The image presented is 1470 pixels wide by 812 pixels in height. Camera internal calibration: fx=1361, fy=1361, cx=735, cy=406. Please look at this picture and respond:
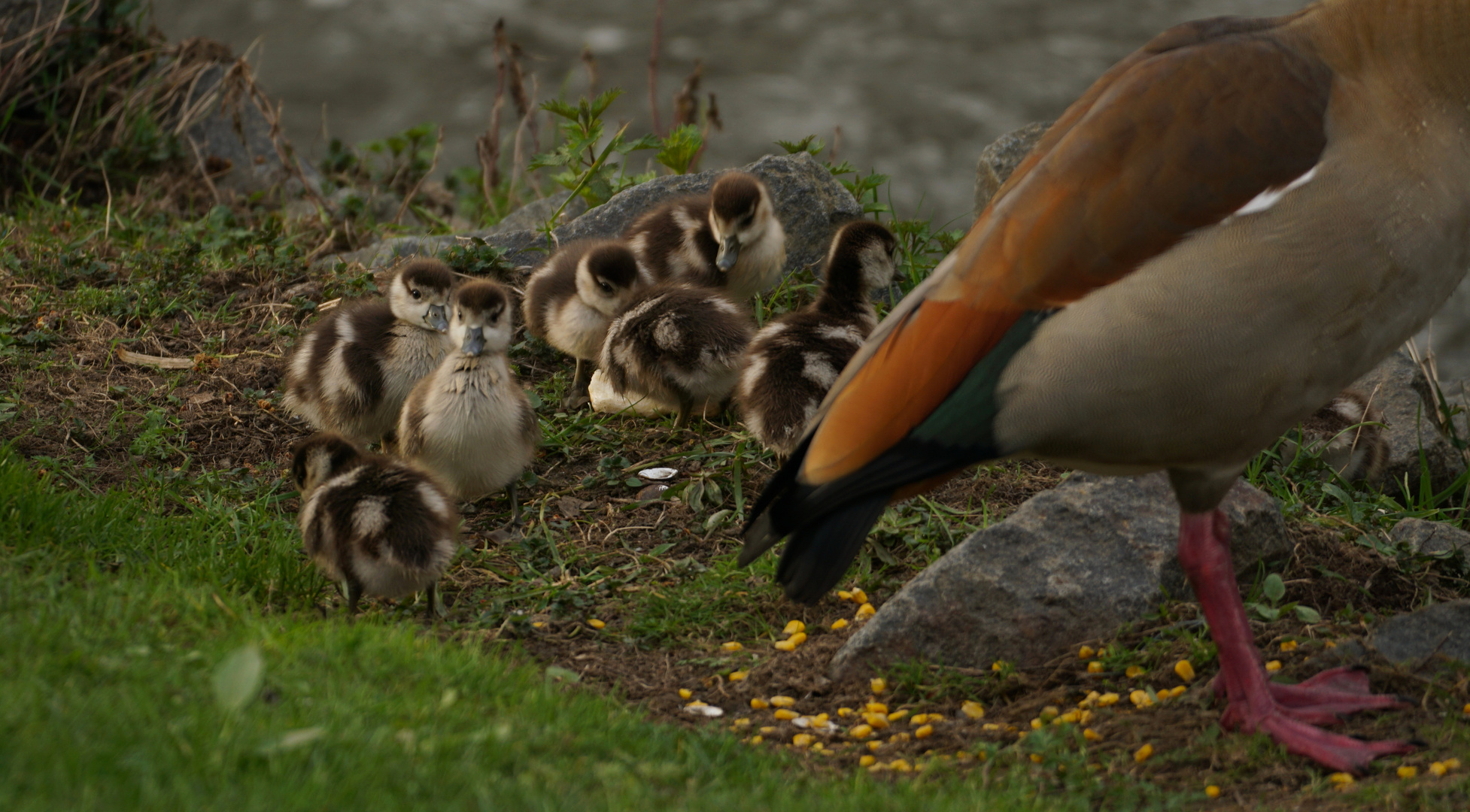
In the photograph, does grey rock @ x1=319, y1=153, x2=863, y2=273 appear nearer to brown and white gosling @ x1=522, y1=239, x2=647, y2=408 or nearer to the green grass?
brown and white gosling @ x1=522, y1=239, x2=647, y2=408

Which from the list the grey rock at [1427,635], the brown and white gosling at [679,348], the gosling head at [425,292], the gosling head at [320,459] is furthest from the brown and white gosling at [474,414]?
the grey rock at [1427,635]

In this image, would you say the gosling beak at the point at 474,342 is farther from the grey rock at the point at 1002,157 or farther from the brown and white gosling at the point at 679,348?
the grey rock at the point at 1002,157

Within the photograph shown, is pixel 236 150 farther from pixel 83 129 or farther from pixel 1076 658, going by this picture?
pixel 1076 658

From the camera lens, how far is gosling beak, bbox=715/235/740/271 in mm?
5805

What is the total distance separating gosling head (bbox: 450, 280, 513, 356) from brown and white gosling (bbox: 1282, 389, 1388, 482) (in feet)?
9.97

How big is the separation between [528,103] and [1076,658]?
5.99 meters

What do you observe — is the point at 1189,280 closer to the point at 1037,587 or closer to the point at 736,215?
the point at 1037,587

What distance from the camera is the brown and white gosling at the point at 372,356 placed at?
522cm

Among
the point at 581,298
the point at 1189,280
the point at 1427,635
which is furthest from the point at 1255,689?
the point at 581,298

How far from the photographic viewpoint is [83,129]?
26.8ft

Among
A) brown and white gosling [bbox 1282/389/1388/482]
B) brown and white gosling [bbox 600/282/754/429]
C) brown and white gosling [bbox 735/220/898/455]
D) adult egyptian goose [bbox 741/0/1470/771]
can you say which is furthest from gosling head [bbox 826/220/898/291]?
adult egyptian goose [bbox 741/0/1470/771]

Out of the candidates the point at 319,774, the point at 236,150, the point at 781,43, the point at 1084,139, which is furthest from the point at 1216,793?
the point at 781,43

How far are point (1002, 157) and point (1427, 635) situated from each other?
356 cm

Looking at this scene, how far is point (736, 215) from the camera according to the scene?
5.74 metres
